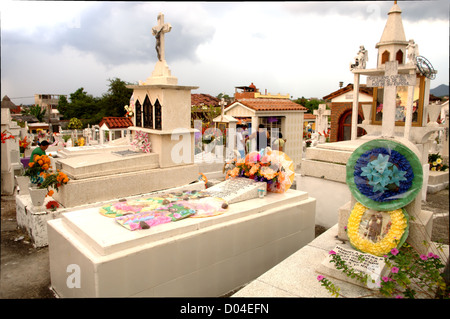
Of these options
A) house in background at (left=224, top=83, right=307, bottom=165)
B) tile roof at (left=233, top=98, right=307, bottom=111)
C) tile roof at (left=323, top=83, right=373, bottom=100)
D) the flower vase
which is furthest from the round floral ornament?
tile roof at (left=233, top=98, right=307, bottom=111)

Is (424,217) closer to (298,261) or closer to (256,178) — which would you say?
(298,261)

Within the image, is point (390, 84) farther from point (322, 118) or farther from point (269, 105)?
point (322, 118)

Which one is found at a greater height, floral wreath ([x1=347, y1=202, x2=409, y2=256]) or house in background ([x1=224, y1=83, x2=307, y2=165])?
house in background ([x1=224, y1=83, x2=307, y2=165])

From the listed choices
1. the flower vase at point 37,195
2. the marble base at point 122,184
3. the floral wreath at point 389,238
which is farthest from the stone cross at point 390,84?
the flower vase at point 37,195

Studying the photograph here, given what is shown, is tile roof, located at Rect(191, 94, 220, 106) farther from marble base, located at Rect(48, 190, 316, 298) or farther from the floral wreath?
the floral wreath

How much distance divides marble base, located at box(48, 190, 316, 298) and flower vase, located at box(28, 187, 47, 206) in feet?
5.36

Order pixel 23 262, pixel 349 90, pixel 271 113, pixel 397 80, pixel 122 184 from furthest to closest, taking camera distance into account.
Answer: pixel 271 113, pixel 349 90, pixel 122 184, pixel 23 262, pixel 397 80

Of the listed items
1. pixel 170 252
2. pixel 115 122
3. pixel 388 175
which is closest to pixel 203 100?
pixel 115 122

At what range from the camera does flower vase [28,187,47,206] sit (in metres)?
5.93

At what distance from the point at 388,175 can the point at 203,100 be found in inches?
314

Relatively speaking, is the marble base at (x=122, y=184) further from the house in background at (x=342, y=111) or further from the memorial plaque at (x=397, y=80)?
the house in background at (x=342, y=111)

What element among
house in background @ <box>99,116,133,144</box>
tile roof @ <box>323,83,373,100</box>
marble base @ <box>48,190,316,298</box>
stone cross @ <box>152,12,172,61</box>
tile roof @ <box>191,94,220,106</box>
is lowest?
marble base @ <box>48,190,316,298</box>

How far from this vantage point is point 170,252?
393cm

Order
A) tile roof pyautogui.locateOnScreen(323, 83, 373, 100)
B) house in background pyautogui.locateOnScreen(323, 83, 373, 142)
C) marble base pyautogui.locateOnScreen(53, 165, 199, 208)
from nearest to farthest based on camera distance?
1. marble base pyautogui.locateOnScreen(53, 165, 199, 208)
2. tile roof pyautogui.locateOnScreen(323, 83, 373, 100)
3. house in background pyautogui.locateOnScreen(323, 83, 373, 142)
